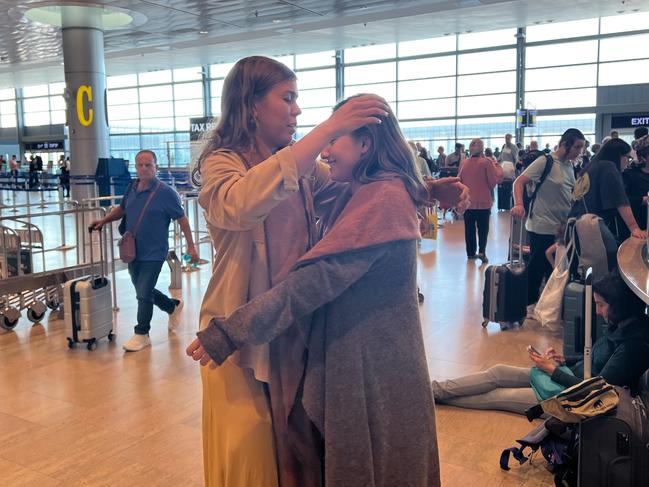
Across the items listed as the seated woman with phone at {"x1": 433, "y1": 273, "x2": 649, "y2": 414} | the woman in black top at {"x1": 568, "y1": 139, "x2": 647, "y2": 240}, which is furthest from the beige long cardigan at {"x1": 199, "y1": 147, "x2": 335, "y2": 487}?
the woman in black top at {"x1": 568, "y1": 139, "x2": 647, "y2": 240}

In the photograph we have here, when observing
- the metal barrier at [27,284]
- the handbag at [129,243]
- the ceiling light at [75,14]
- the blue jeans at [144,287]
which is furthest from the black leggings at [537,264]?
the ceiling light at [75,14]

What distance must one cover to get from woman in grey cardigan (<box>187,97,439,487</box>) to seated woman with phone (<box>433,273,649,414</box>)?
1.88 m

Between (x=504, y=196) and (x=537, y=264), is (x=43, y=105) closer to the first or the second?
(x=504, y=196)

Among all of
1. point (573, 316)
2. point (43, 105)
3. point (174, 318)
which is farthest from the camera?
point (43, 105)

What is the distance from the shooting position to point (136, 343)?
5.70m

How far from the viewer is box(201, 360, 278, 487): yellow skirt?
1.71 m

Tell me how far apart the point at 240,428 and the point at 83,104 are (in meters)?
14.0

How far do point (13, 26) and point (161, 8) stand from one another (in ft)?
15.6

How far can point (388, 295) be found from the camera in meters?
1.65

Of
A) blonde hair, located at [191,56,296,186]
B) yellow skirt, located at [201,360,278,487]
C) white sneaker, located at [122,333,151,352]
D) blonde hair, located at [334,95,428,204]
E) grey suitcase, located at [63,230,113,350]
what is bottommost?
white sneaker, located at [122,333,151,352]

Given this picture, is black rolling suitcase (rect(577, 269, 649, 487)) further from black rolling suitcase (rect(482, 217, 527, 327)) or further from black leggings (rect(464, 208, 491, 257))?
black leggings (rect(464, 208, 491, 257))

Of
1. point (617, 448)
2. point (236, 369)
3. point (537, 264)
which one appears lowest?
point (617, 448)

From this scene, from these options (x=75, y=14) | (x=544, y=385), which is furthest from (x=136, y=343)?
(x=75, y=14)

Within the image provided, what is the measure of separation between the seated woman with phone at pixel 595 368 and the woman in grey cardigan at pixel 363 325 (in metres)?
1.88
